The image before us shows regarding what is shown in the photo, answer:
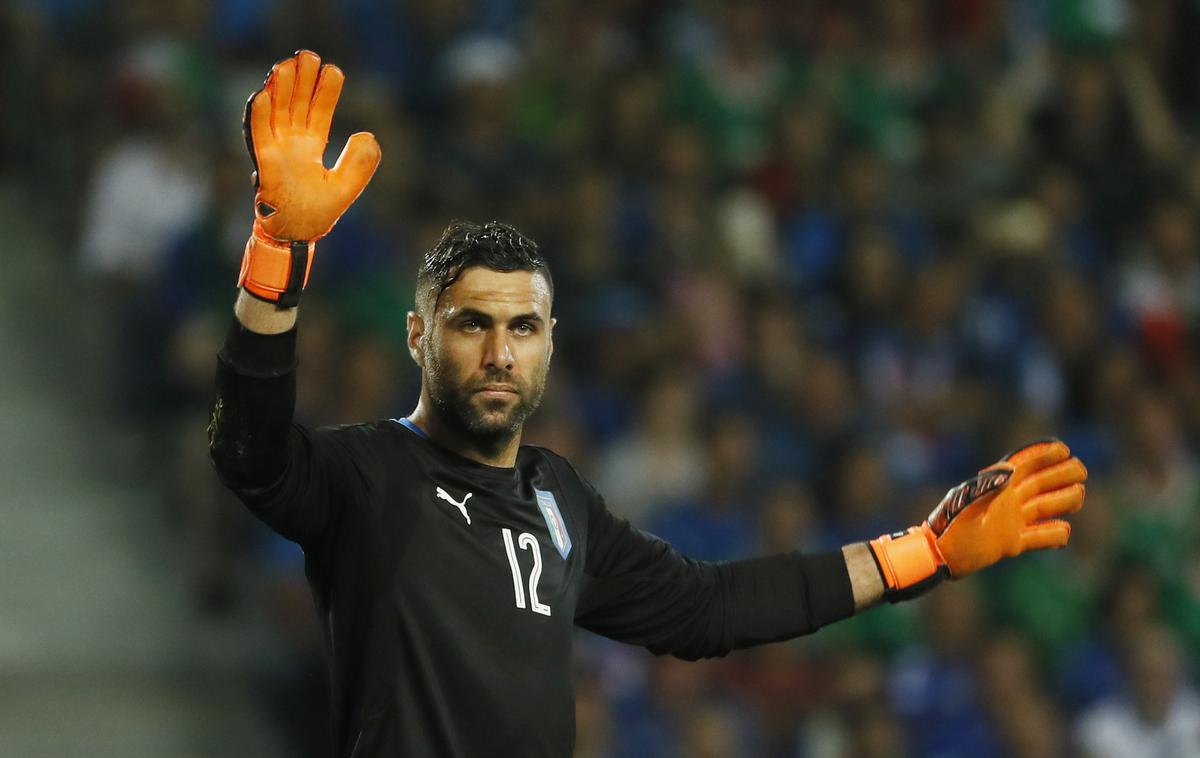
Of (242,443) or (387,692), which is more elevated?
(242,443)

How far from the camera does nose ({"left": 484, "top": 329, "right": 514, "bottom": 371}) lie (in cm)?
305

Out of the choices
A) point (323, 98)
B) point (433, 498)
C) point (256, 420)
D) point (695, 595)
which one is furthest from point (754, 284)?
point (256, 420)

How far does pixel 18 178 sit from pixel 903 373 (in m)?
4.01

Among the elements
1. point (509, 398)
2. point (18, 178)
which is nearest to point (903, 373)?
point (18, 178)

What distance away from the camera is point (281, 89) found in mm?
2758

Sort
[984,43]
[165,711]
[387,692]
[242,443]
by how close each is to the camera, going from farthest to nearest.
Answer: [984,43], [165,711], [387,692], [242,443]

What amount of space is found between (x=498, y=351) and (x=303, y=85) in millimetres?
570

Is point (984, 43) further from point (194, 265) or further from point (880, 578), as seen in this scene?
point (880, 578)

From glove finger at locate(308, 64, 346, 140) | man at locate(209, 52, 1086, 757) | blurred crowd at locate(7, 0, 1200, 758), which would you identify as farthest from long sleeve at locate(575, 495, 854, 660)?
blurred crowd at locate(7, 0, 1200, 758)

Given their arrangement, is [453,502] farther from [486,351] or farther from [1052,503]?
[1052,503]

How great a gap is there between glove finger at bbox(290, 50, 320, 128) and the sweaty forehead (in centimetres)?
45

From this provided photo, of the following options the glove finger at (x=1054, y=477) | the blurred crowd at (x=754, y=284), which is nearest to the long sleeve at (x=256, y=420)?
the glove finger at (x=1054, y=477)

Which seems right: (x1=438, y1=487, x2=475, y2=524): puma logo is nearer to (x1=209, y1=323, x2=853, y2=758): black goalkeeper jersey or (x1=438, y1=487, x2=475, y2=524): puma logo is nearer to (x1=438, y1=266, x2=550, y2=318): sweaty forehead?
(x1=209, y1=323, x2=853, y2=758): black goalkeeper jersey

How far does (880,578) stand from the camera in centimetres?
354
